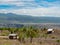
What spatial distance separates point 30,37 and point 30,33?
7.68 feet

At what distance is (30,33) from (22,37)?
1836 mm

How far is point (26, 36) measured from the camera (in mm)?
51125

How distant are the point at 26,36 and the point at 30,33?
971 mm

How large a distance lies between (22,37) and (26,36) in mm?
908

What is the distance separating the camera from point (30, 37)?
5372 cm

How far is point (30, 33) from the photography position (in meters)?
51.5

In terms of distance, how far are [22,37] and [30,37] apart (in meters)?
3.46

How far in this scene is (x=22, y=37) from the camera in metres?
50.6
